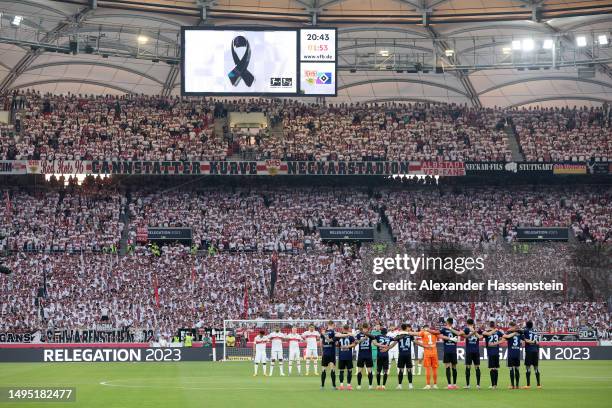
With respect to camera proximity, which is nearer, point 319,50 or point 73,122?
point 319,50

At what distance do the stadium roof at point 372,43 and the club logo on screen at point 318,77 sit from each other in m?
7.00

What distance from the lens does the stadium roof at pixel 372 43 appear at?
197 ft

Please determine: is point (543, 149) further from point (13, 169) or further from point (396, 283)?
point (13, 169)

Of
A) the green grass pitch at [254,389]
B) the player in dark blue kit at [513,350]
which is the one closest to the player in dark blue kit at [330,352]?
the green grass pitch at [254,389]

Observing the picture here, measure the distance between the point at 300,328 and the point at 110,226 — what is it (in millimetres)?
18514

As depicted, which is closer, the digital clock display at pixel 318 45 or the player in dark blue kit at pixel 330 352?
the player in dark blue kit at pixel 330 352

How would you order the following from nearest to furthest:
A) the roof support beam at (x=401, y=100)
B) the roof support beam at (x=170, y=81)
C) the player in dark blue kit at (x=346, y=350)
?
the player in dark blue kit at (x=346, y=350) < the roof support beam at (x=170, y=81) < the roof support beam at (x=401, y=100)

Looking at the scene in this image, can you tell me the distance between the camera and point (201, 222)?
66875mm

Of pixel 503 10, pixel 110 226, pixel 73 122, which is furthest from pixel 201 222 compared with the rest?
pixel 503 10

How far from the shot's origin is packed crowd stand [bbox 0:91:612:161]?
6781 cm

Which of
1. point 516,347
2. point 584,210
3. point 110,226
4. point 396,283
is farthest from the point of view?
point 584,210

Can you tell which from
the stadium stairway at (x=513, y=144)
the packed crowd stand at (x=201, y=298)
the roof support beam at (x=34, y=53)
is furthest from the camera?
the stadium stairway at (x=513, y=144)
